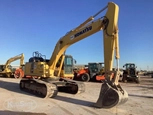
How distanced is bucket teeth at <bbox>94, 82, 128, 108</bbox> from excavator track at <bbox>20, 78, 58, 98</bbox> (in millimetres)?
3339

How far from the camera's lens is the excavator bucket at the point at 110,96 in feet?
27.4

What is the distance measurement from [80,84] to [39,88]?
2648mm

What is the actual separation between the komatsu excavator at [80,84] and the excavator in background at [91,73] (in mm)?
10545

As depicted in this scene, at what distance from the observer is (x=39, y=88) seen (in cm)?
1251

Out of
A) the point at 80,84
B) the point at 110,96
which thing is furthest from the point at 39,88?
the point at 110,96

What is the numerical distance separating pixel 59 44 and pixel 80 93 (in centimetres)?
344

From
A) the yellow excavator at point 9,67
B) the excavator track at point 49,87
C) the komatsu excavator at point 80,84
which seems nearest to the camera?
the komatsu excavator at point 80,84

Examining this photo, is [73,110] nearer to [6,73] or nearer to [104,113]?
[104,113]

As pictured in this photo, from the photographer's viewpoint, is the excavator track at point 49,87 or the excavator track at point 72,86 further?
the excavator track at point 72,86

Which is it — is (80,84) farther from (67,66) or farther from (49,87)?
(49,87)

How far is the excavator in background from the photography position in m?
25.0

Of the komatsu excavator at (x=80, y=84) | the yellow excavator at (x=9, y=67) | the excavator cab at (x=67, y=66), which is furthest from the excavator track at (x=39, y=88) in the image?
the yellow excavator at (x=9, y=67)

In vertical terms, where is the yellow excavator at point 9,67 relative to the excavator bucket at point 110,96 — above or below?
above

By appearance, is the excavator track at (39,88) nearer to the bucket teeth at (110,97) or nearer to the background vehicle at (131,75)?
the bucket teeth at (110,97)
